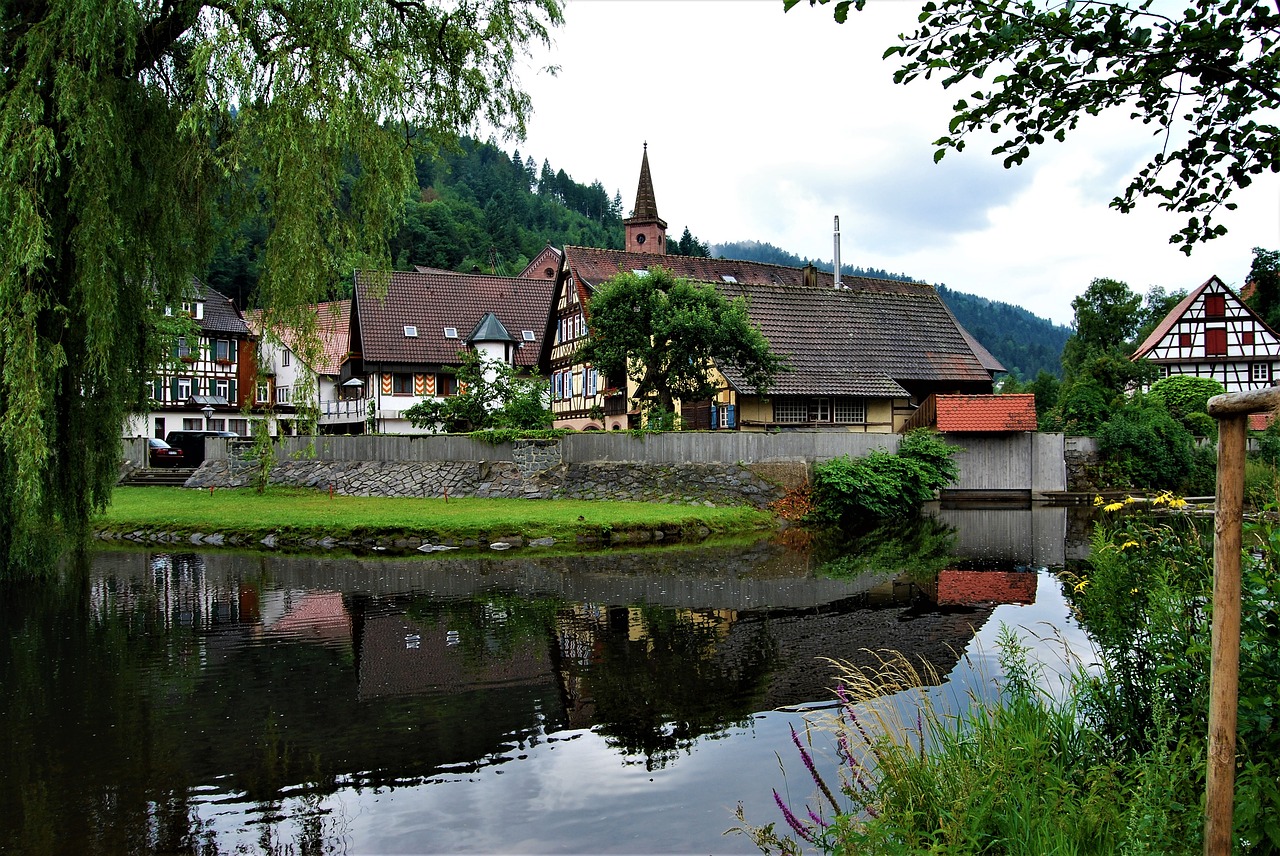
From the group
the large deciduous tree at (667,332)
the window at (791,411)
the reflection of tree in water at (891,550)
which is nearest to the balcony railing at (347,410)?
the large deciduous tree at (667,332)

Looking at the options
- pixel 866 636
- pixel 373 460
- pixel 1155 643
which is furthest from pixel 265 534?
pixel 1155 643

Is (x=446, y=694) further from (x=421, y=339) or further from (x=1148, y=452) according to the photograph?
(x=421, y=339)

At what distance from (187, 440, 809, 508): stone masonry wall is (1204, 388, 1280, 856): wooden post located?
2562cm

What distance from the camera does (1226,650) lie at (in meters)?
4.10

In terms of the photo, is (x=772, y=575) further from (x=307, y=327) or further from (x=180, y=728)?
(x=180, y=728)

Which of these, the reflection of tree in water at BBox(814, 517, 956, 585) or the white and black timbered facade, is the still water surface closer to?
the reflection of tree in water at BBox(814, 517, 956, 585)

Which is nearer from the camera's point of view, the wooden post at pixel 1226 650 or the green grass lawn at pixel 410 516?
the wooden post at pixel 1226 650

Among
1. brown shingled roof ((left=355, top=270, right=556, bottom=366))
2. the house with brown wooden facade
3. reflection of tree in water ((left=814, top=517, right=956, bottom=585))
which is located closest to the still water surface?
reflection of tree in water ((left=814, top=517, right=956, bottom=585))

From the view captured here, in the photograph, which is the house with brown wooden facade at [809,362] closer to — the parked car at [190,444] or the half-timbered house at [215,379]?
the parked car at [190,444]

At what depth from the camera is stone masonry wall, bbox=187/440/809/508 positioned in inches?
1194

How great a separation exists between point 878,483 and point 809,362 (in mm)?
9508

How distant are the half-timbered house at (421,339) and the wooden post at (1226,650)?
138ft

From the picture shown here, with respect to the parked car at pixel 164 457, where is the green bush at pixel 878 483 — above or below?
below

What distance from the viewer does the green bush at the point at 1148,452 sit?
38.0 metres
